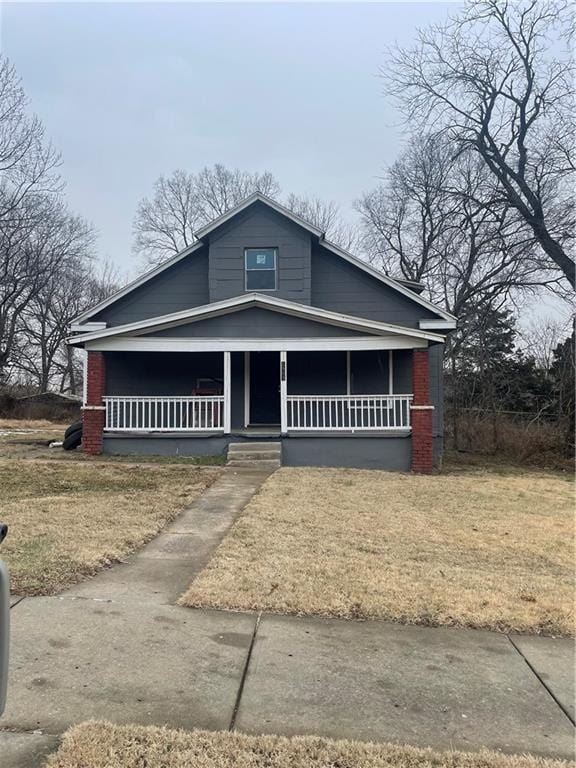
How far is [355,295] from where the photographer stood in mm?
15305

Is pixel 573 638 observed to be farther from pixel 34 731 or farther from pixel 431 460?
pixel 431 460

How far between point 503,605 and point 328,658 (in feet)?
5.71

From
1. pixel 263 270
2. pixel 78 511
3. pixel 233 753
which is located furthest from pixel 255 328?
pixel 233 753

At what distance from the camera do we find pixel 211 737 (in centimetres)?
262

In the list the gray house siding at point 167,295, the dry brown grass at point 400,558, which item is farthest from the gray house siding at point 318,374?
the dry brown grass at point 400,558

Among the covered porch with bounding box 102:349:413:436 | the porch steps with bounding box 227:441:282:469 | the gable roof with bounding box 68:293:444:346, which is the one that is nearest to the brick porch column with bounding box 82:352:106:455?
the gable roof with bounding box 68:293:444:346

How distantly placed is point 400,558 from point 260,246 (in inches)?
437

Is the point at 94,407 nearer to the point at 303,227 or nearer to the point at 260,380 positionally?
the point at 260,380

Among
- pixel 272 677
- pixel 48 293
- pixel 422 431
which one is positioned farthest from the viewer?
pixel 48 293

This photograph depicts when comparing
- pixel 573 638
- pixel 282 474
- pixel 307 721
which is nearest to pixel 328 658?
pixel 307 721

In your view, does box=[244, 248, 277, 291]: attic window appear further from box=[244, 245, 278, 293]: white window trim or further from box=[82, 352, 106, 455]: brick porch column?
box=[82, 352, 106, 455]: brick porch column

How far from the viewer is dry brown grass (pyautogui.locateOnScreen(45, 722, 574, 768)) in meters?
2.44

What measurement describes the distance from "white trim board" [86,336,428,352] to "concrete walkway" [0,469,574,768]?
30.3 feet

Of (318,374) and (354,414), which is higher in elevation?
(318,374)
